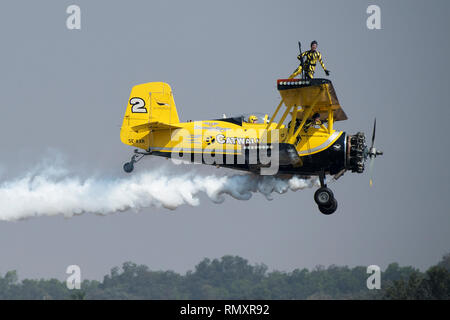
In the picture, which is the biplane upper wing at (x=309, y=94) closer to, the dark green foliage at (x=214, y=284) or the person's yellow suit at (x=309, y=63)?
the person's yellow suit at (x=309, y=63)

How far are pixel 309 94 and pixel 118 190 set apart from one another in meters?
7.20

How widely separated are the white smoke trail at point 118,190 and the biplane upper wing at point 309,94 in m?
2.51

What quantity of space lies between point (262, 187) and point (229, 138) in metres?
2.06

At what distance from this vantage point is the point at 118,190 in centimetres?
2742

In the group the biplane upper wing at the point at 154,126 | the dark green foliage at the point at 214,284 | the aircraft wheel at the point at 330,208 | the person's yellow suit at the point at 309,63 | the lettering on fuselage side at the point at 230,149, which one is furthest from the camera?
the dark green foliage at the point at 214,284

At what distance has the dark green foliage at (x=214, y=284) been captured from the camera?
62.4 meters

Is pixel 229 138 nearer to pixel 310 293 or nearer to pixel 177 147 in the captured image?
pixel 177 147

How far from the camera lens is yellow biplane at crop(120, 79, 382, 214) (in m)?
23.9

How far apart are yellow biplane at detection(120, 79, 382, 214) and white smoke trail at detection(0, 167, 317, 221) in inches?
46.8

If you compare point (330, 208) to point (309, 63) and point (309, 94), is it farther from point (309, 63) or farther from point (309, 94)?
point (309, 63)

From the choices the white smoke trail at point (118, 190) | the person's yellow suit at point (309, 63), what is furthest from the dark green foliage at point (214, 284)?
the person's yellow suit at point (309, 63)

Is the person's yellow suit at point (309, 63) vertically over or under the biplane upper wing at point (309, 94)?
over

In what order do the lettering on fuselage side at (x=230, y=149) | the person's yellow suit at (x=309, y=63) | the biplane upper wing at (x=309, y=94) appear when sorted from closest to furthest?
the biplane upper wing at (x=309, y=94), the person's yellow suit at (x=309, y=63), the lettering on fuselage side at (x=230, y=149)

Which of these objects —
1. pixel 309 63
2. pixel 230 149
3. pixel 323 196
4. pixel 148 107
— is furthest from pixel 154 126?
pixel 323 196
